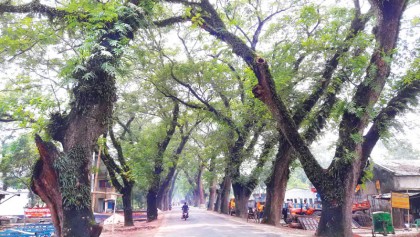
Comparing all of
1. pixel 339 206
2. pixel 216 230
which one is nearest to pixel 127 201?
pixel 216 230

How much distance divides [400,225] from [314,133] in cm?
914

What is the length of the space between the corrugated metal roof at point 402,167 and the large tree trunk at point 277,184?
1311 centimetres

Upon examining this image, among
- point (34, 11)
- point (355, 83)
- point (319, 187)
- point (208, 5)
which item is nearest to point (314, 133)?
point (355, 83)

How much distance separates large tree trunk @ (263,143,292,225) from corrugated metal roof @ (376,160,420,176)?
13.1 metres

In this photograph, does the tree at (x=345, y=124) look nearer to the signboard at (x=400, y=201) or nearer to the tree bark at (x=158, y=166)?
the signboard at (x=400, y=201)

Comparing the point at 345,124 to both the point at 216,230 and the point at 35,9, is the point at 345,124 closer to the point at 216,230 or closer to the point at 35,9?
the point at 216,230

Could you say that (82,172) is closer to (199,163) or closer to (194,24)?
(194,24)

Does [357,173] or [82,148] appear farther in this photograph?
[357,173]

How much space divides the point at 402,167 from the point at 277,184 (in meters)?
15.6

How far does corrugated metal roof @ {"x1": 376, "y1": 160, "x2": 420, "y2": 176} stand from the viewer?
24.2m

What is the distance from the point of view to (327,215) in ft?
34.4

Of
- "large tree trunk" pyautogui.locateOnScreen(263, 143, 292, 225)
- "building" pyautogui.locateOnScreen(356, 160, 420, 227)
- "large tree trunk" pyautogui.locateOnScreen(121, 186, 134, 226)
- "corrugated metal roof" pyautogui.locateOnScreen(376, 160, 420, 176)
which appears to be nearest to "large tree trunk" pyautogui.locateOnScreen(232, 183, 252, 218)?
"large tree trunk" pyautogui.locateOnScreen(263, 143, 292, 225)

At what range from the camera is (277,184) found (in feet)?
49.3

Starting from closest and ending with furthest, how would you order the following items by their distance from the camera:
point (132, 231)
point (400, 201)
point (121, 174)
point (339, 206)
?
point (339, 206) → point (400, 201) → point (132, 231) → point (121, 174)
